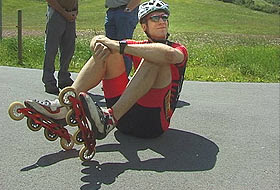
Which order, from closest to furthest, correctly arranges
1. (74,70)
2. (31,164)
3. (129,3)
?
(31,164), (129,3), (74,70)

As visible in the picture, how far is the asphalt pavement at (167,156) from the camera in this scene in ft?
10.2

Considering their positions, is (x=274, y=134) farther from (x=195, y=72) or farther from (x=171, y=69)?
(x=195, y=72)

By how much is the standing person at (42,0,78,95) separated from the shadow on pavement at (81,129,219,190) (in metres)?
1.63

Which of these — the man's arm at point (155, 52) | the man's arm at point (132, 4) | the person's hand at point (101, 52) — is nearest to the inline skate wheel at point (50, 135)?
the person's hand at point (101, 52)

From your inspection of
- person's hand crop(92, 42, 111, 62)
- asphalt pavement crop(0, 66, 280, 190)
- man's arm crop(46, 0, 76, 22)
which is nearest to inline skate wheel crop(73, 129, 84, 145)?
asphalt pavement crop(0, 66, 280, 190)

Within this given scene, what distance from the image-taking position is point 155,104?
11.7 feet

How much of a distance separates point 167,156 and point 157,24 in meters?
0.96

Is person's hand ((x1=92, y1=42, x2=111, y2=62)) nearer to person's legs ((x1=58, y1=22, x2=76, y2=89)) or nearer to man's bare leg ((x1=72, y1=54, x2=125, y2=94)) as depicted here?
man's bare leg ((x1=72, y1=54, x2=125, y2=94))

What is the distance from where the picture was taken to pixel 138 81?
3.37 meters

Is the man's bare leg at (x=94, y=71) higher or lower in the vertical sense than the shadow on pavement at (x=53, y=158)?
higher

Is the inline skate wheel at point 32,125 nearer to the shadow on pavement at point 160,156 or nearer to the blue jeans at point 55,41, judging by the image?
the shadow on pavement at point 160,156

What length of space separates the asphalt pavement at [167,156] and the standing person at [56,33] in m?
0.27

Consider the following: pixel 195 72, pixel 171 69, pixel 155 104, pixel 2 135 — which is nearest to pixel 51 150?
pixel 2 135

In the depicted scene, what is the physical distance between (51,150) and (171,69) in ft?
3.42
